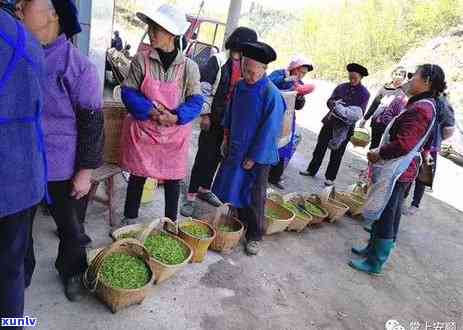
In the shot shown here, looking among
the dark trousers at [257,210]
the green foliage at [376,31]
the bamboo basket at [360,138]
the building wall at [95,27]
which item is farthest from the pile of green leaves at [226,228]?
the green foliage at [376,31]

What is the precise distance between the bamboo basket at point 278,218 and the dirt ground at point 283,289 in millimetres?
124

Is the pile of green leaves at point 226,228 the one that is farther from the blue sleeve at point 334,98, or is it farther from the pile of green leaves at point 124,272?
the blue sleeve at point 334,98

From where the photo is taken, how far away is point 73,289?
2.51m

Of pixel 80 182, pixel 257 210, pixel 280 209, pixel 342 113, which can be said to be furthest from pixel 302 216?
pixel 80 182

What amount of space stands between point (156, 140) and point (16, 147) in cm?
160

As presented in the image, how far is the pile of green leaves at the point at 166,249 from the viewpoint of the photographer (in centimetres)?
284

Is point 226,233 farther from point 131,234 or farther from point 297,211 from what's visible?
point 297,211

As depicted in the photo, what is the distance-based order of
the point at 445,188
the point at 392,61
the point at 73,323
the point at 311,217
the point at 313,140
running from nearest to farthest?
1. the point at 73,323
2. the point at 311,217
3. the point at 445,188
4. the point at 313,140
5. the point at 392,61

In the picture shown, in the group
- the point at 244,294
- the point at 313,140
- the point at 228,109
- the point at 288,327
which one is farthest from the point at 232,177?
the point at 313,140

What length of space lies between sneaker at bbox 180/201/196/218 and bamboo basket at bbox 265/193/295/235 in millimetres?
726

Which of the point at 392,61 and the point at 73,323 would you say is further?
the point at 392,61

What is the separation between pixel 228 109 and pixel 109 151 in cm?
104

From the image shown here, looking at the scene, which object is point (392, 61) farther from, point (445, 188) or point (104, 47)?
point (104, 47)

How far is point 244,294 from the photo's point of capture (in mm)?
3059
